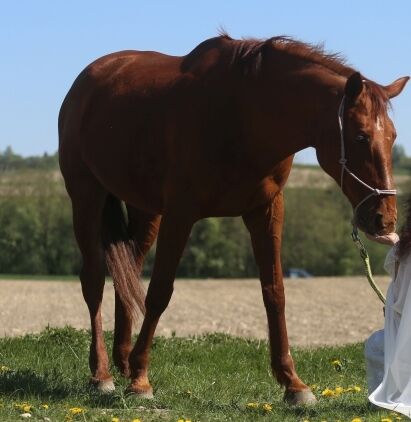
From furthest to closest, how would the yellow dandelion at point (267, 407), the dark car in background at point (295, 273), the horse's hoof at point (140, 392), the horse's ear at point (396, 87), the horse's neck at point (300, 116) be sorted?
the dark car in background at point (295, 273) → the horse's hoof at point (140, 392) → the yellow dandelion at point (267, 407) → the horse's ear at point (396, 87) → the horse's neck at point (300, 116)

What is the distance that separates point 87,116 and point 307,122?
228 centimetres

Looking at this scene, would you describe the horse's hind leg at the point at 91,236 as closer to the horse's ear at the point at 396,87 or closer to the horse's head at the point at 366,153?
the horse's head at the point at 366,153

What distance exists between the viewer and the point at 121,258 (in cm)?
811

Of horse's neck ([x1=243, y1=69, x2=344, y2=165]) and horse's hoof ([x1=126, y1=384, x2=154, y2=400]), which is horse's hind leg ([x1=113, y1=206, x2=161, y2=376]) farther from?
Answer: horse's neck ([x1=243, y1=69, x2=344, y2=165])

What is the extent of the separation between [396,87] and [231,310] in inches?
637

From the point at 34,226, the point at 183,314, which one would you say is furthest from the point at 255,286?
the point at 34,226

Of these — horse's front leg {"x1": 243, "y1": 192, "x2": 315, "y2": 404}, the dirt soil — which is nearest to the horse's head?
horse's front leg {"x1": 243, "y1": 192, "x2": 315, "y2": 404}

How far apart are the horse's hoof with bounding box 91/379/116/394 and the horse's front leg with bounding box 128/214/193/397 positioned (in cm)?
42

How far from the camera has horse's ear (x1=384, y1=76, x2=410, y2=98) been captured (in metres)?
6.24

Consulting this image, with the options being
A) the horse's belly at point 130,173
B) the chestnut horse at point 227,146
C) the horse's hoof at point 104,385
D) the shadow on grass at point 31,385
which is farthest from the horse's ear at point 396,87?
the shadow on grass at point 31,385

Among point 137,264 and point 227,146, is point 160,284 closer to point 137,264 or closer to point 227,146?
point 227,146

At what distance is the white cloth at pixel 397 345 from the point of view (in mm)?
6137

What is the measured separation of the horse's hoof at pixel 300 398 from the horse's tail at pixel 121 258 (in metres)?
1.62

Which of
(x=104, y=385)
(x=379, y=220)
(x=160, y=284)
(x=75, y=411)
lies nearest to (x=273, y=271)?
(x=160, y=284)
